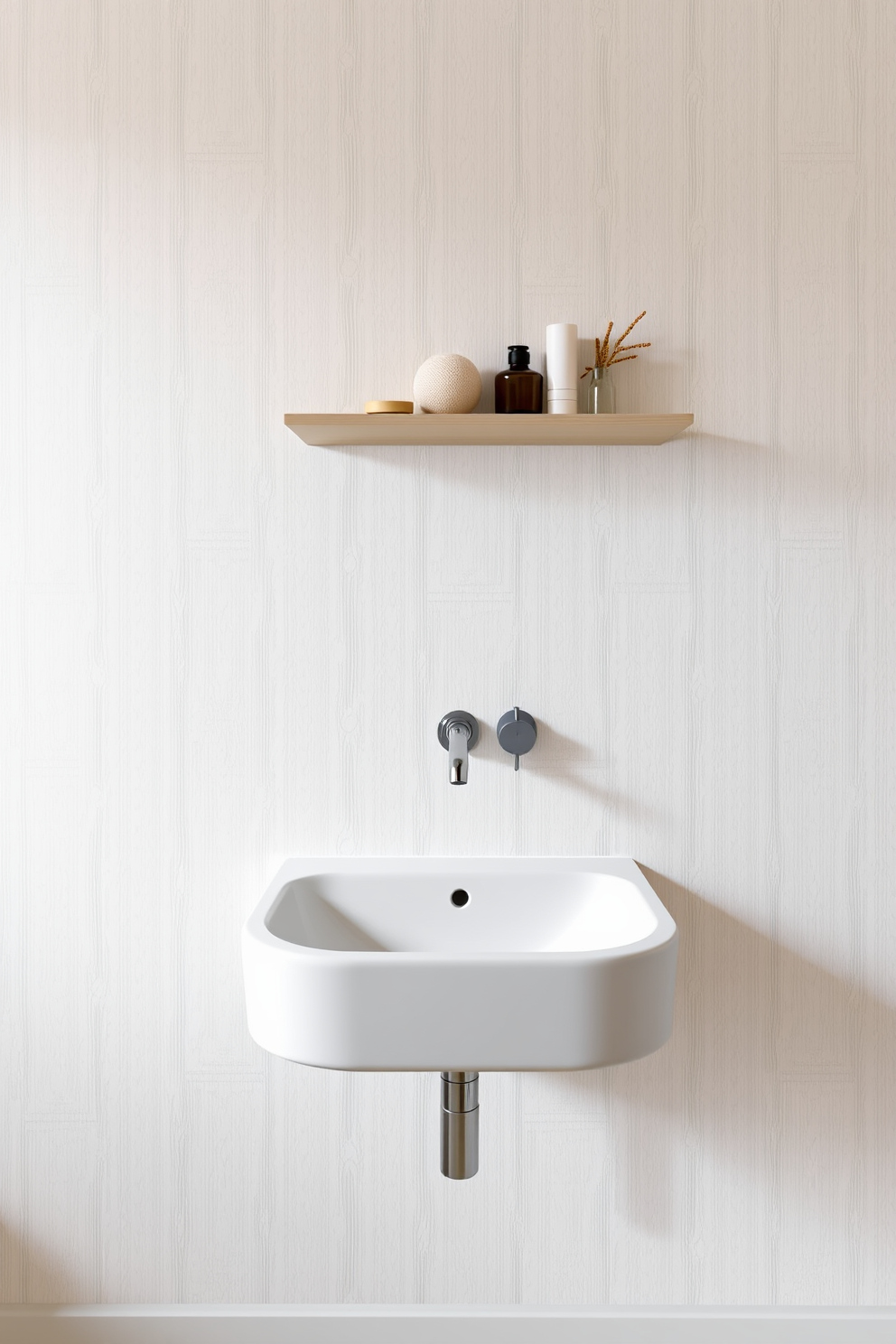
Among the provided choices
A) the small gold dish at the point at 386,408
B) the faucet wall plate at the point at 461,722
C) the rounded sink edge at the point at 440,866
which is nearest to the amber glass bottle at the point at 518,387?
the small gold dish at the point at 386,408

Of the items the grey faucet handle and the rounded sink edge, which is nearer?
the rounded sink edge

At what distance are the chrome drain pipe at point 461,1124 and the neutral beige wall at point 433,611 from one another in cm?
19

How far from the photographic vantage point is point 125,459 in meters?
1.49

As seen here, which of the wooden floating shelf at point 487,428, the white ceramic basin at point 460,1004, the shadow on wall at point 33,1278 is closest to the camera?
the white ceramic basin at point 460,1004

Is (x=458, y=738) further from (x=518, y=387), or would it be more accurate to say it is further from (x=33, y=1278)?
(x=33, y=1278)

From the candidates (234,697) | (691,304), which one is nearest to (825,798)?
(691,304)

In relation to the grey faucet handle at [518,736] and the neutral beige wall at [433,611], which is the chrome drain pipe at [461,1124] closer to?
the neutral beige wall at [433,611]

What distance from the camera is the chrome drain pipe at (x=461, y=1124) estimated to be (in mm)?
1329

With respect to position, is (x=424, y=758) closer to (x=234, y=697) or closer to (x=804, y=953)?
(x=234, y=697)

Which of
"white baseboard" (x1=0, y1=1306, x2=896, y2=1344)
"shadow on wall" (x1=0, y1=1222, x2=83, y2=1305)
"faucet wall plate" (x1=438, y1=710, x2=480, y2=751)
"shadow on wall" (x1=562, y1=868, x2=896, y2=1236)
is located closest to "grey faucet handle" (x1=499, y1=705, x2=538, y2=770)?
"faucet wall plate" (x1=438, y1=710, x2=480, y2=751)

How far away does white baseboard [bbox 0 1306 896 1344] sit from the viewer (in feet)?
4.96

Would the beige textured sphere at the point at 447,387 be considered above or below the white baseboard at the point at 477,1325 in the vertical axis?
above

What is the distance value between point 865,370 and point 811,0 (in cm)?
56

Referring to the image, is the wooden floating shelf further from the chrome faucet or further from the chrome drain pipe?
the chrome drain pipe
